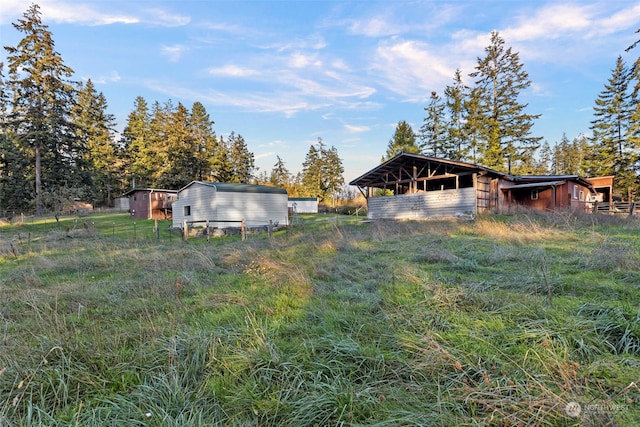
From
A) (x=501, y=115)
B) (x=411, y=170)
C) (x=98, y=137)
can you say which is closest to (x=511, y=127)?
(x=501, y=115)

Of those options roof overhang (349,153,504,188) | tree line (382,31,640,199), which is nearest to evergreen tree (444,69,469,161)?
tree line (382,31,640,199)

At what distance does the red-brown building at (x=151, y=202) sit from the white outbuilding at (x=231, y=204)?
348 inches

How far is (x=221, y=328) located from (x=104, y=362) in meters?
1.07

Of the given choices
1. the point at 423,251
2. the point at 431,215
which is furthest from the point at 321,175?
the point at 423,251

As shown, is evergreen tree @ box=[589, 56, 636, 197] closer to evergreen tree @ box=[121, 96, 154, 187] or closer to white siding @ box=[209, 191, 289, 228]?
white siding @ box=[209, 191, 289, 228]

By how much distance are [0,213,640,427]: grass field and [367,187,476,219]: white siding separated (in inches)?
521

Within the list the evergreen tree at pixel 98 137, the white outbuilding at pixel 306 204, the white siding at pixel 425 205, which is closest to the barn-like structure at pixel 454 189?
the white siding at pixel 425 205

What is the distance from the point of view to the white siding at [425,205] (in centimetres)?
1816

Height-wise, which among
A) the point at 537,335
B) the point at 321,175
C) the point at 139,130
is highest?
the point at 139,130

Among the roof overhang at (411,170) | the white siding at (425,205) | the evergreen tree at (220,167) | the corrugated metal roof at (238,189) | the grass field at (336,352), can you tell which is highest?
the evergreen tree at (220,167)

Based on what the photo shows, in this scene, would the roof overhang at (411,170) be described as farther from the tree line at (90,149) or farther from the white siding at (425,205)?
the tree line at (90,149)

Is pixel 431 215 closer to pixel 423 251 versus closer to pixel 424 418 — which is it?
pixel 423 251

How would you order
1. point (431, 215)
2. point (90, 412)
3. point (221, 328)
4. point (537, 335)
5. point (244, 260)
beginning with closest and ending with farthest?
point (90, 412) → point (537, 335) → point (221, 328) → point (244, 260) → point (431, 215)

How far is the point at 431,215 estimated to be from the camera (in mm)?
19641
